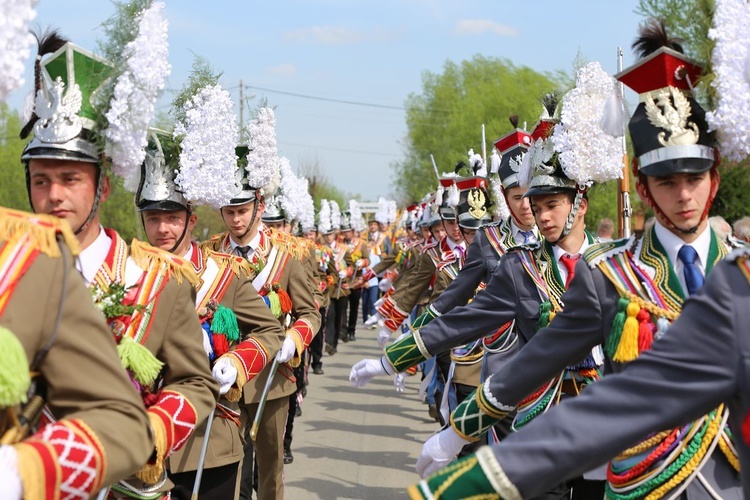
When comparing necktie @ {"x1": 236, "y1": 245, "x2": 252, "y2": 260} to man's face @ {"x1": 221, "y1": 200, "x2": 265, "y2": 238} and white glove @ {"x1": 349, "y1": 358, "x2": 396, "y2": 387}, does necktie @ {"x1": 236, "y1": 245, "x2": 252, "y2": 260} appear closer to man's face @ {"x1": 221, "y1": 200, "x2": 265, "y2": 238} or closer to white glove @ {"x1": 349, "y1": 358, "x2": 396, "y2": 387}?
man's face @ {"x1": 221, "y1": 200, "x2": 265, "y2": 238}

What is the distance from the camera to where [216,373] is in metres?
5.01

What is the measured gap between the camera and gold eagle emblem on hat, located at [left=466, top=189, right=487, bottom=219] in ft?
28.9

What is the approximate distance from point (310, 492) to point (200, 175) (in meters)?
3.65

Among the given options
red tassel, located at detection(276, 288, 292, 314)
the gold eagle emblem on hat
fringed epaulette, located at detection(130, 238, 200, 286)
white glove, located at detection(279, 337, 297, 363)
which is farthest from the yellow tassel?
the gold eagle emblem on hat

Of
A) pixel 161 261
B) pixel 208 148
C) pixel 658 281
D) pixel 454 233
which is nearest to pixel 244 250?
pixel 208 148

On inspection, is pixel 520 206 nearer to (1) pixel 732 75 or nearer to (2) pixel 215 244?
(2) pixel 215 244

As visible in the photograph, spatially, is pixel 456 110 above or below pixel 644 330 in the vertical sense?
above

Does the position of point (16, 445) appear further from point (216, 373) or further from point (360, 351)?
point (360, 351)

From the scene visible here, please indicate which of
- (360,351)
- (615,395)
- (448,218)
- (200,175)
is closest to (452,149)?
(360,351)

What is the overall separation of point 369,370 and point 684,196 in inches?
109

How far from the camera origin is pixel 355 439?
10.4 meters

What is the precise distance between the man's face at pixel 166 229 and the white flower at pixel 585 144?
6.56 ft

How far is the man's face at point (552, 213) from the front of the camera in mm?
5227

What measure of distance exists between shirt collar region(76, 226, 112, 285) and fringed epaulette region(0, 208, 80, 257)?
82cm
